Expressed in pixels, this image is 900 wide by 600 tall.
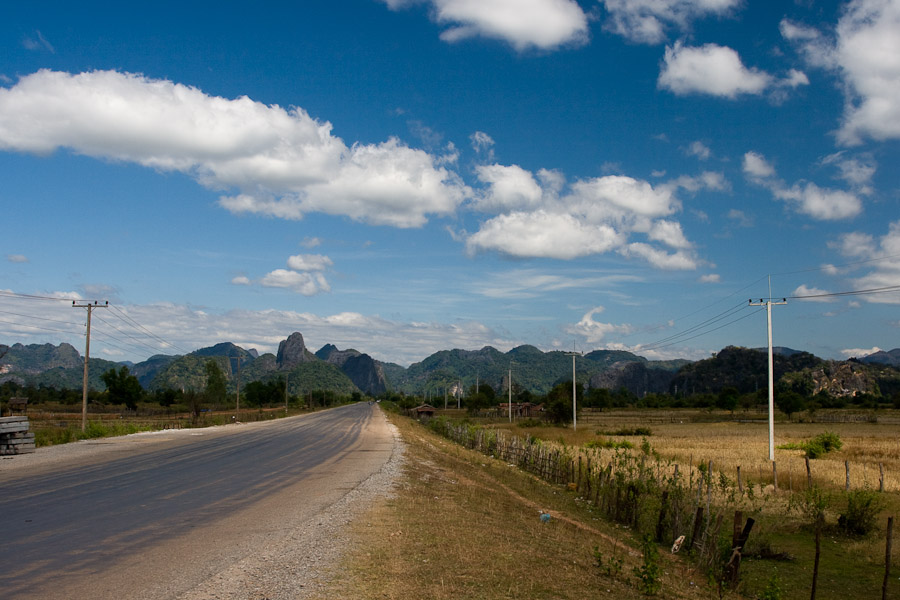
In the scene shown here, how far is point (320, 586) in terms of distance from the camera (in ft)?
25.5

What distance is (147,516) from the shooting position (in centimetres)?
1216

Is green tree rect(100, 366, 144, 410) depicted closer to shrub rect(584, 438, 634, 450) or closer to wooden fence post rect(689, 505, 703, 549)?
shrub rect(584, 438, 634, 450)

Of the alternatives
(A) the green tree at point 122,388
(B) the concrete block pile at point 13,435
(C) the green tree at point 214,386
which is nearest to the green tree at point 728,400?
(C) the green tree at point 214,386

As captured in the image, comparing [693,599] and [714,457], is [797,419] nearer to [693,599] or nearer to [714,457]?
[714,457]

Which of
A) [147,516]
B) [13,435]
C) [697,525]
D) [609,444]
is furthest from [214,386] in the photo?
[697,525]

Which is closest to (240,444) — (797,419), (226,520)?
(226,520)

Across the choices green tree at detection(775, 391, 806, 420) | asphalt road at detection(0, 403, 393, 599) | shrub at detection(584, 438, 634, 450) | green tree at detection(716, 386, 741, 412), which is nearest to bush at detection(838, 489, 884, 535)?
asphalt road at detection(0, 403, 393, 599)

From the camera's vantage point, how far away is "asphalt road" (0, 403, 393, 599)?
26.0 feet

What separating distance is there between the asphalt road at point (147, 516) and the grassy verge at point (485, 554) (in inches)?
70.6

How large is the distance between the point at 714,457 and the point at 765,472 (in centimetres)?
786

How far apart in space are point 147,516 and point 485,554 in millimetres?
6753

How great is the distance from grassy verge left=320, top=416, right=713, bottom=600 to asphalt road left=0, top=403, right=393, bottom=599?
179 cm

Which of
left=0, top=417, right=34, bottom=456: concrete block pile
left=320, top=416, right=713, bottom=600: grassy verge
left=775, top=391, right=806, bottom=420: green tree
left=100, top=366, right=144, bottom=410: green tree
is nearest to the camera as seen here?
left=320, top=416, right=713, bottom=600: grassy verge

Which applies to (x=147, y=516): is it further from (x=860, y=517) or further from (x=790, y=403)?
(x=790, y=403)
